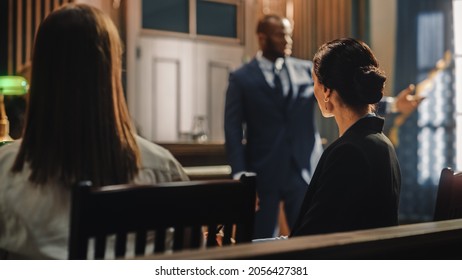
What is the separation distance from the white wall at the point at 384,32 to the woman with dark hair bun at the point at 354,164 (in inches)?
166

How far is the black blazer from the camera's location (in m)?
1.37

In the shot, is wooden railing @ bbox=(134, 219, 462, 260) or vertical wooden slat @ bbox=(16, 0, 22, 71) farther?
vertical wooden slat @ bbox=(16, 0, 22, 71)

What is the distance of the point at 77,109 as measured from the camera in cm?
120

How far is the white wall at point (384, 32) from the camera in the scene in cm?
563

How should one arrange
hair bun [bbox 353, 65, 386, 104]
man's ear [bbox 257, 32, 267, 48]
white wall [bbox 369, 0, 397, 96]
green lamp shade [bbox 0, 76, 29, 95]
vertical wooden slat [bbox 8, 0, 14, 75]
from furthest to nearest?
vertical wooden slat [bbox 8, 0, 14, 75] < white wall [bbox 369, 0, 397, 96] < man's ear [bbox 257, 32, 267, 48] < green lamp shade [bbox 0, 76, 29, 95] < hair bun [bbox 353, 65, 386, 104]

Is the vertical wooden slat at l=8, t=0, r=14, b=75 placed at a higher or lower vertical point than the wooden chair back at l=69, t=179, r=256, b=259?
higher

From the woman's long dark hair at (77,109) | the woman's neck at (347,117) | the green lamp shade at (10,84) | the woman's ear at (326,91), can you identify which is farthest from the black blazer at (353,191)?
the green lamp shade at (10,84)

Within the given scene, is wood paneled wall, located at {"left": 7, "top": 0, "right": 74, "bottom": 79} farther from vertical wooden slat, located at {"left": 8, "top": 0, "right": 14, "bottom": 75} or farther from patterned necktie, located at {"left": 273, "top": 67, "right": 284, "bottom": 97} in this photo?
patterned necktie, located at {"left": 273, "top": 67, "right": 284, "bottom": 97}

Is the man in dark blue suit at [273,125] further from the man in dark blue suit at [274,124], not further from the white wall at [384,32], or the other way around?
the white wall at [384,32]

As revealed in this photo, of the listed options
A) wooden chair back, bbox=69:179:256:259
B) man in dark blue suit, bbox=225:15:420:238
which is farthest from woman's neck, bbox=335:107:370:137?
man in dark blue suit, bbox=225:15:420:238

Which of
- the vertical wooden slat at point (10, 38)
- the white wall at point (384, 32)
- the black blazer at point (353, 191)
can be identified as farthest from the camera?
the vertical wooden slat at point (10, 38)

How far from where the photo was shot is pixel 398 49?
217 inches

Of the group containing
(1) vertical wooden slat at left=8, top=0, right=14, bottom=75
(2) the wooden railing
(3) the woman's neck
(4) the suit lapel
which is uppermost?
(1) vertical wooden slat at left=8, top=0, right=14, bottom=75

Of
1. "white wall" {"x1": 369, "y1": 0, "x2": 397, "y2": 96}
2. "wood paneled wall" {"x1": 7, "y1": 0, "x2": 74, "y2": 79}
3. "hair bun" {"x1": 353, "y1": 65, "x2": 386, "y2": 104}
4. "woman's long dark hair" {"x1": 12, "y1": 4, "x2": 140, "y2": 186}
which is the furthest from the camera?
"white wall" {"x1": 369, "y1": 0, "x2": 397, "y2": 96}
